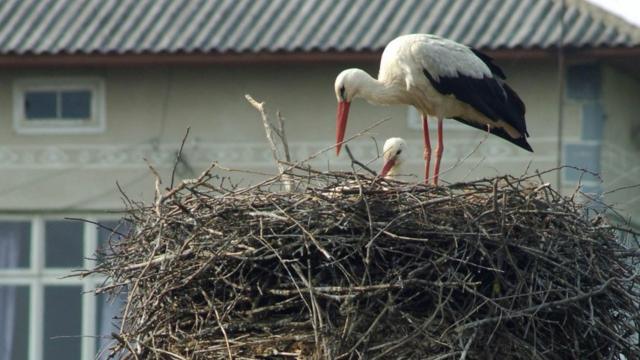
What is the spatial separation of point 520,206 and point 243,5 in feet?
37.7

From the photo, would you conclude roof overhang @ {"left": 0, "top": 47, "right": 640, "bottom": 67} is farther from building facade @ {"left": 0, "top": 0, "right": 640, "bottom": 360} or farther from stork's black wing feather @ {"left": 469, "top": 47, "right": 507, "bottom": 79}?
stork's black wing feather @ {"left": 469, "top": 47, "right": 507, "bottom": 79}

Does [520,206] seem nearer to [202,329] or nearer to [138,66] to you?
[202,329]

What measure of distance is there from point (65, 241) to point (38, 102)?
1351 mm

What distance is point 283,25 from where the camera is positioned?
72.8ft

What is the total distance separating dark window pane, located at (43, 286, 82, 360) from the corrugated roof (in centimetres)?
260

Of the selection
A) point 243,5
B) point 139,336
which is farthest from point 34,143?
point 139,336

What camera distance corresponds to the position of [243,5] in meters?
22.8

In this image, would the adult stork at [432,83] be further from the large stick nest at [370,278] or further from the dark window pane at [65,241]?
the dark window pane at [65,241]

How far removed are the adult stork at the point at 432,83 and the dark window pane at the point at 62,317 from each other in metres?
→ 9.89

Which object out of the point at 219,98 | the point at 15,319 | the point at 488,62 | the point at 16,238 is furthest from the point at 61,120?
the point at 488,62

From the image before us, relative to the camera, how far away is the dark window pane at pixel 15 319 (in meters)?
23.5

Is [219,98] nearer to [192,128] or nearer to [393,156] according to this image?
[192,128]

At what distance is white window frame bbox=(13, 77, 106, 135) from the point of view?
2269cm

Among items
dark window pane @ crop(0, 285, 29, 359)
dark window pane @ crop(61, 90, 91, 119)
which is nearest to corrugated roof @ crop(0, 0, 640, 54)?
dark window pane @ crop(61, 90, 91, 119)
